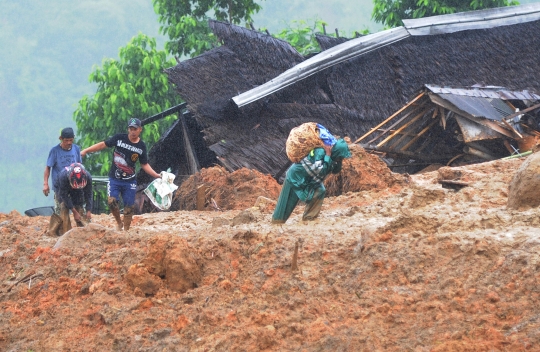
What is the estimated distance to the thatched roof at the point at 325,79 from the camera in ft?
55.5

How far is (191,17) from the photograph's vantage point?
24594 mm

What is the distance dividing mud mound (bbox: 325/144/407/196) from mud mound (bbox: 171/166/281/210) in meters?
1.36

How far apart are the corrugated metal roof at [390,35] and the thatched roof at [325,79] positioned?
14 centimetres

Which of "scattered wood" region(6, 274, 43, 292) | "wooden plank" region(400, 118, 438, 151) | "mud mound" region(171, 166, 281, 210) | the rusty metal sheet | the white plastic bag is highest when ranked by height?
"scattered wood" region(6, 274, 43, 292)

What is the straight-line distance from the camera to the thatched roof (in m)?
16.9

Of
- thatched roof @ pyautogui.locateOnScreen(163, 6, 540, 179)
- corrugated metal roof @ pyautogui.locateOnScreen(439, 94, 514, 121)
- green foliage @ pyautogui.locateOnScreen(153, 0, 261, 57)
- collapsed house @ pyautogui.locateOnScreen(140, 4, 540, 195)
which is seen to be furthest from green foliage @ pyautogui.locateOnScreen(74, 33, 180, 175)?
corrugated metal roof @ pyautogui.locateOnScreen(439, 94, 514, 121)

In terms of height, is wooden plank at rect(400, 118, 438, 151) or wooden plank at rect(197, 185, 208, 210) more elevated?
wooden plank at rect(197, 185, 208, 210)

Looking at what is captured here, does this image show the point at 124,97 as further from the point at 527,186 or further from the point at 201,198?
the point at 527,186

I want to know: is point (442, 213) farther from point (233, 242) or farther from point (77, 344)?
point (77, 344)

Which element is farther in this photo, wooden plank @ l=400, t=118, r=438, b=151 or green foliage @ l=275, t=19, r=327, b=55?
green foliage @ l=275, t=19, r=327, b=55

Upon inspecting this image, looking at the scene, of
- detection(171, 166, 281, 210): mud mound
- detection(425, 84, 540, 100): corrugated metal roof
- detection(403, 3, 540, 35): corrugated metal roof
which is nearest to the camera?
detection(171, 166, 281, 210): mud mound

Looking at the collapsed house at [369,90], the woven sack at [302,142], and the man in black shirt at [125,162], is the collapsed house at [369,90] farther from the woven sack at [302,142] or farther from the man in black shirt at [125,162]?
the woven sack at [302,142]

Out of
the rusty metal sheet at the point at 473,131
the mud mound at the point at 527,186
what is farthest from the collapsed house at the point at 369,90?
the mud mound at the point at 527,186

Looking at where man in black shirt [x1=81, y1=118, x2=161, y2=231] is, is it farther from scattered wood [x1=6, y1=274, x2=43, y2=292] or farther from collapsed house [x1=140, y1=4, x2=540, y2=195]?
collapsed house [x1=140, y1=4, x2=540, y2=195]
